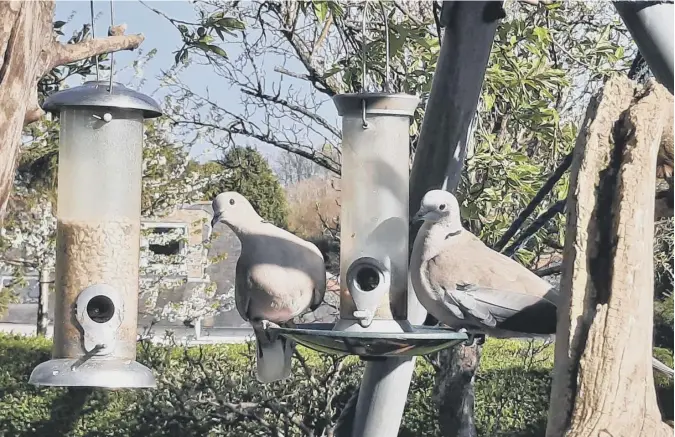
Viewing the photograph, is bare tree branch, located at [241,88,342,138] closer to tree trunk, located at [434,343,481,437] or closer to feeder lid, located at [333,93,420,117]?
tree trunk, located at [434,343,481,437]

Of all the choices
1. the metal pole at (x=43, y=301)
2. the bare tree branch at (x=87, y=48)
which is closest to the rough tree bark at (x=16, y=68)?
the bare tree branch at (x=87, y=48)

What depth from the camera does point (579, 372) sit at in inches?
66.1

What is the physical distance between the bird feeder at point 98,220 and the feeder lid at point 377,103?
0.50 meters

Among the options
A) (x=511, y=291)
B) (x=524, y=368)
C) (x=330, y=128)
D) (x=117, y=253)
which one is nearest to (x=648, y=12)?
(x=511, y=291)

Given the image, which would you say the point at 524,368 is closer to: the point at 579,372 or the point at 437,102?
the point at 437,102

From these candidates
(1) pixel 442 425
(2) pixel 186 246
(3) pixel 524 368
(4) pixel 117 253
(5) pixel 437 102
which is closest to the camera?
(5) pixel 437 102

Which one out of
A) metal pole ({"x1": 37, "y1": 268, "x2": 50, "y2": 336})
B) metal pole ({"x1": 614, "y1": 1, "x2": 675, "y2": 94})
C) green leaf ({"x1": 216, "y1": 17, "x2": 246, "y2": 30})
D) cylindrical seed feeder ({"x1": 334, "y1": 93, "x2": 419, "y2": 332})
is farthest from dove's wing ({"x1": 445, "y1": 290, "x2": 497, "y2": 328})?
metal pole ({"x1": 37, "y1": 268, "x2": 50, "y2": 336})

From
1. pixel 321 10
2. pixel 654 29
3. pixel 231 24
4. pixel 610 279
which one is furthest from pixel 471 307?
pixel 231 24

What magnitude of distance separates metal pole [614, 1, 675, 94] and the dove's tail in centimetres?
121

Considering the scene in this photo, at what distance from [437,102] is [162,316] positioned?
20.5 ft

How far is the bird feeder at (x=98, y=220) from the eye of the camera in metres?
2.50

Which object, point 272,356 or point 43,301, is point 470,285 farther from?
point 43,301

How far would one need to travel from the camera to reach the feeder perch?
7.86 ft

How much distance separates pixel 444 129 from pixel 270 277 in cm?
56
